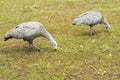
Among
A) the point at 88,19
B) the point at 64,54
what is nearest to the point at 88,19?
the point at 88,19

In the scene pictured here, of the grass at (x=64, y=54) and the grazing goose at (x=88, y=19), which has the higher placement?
the grazing goose at (x=88, y=19)

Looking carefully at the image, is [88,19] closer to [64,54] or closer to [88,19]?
[88,19]

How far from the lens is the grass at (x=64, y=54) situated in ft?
33.1

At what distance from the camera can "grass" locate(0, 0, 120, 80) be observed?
10.1 metres

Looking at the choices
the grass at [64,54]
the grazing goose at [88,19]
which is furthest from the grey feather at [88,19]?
the grass at [64,54]

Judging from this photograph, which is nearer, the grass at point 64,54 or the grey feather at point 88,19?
→ the grass at point 64,54

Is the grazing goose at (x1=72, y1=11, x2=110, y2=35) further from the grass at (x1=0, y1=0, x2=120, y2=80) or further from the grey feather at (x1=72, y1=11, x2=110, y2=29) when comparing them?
the grass at (x1=0, y1=0, x2=120, y2=80)

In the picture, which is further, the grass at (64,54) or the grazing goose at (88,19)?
the grazing goose at (88,19)

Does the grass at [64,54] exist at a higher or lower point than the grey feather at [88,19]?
lower

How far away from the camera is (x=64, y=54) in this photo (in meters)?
11.6

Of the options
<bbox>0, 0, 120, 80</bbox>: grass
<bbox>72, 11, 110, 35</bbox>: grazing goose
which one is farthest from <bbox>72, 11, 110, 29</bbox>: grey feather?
<bbox>0, 0, 120, 80</bbox>: grass

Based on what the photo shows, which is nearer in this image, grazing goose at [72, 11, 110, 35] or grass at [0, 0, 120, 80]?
grass at [0, 0, 120, 80]

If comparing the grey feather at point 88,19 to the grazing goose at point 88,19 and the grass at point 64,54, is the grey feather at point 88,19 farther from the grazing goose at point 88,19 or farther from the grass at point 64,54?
the grass at point 64,54

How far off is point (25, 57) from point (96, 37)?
3363 mm
